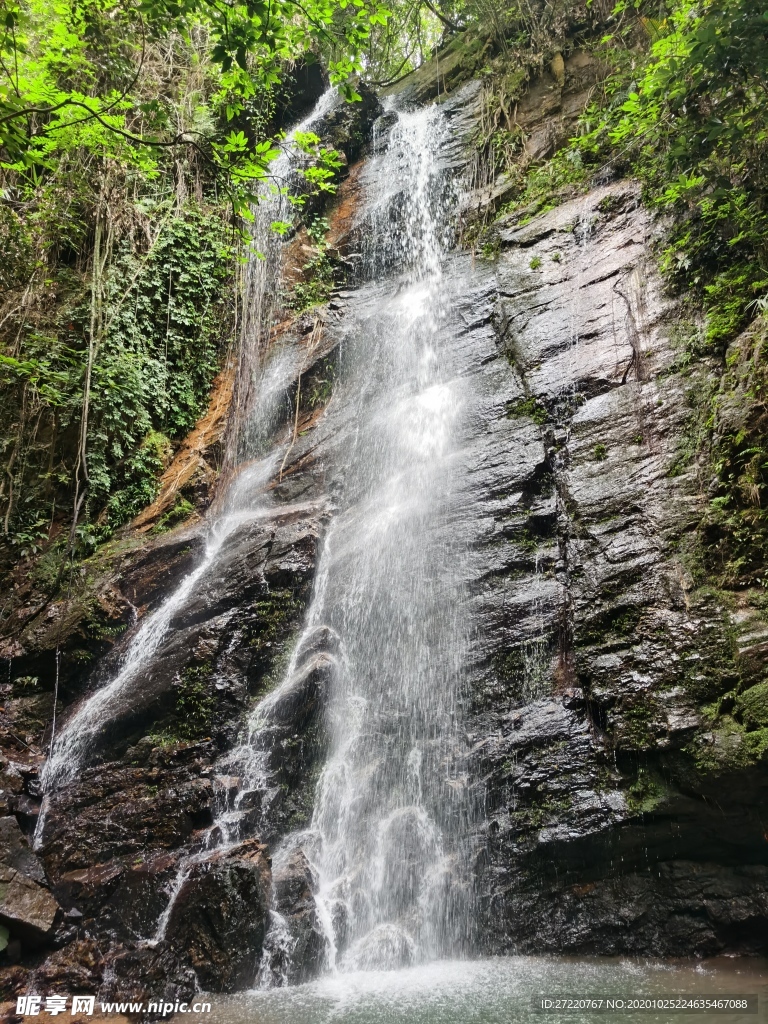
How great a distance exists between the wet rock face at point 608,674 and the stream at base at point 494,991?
0.22m

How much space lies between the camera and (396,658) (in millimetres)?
6348

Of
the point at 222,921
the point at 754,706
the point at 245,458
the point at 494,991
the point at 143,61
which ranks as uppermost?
the point at 143,61

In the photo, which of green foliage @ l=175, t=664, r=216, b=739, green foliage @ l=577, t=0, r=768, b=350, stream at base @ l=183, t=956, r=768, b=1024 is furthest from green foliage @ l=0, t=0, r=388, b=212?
stream at base @ l=183, t=956, r=768, b=1024

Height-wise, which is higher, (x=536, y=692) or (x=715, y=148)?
(x=715, y=148)

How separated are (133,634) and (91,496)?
268cm

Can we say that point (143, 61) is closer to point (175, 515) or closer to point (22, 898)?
point (175, 515)

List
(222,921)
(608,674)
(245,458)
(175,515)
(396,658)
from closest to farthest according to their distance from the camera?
(222,921)
(608,674)
(396,658)
(175,515)
(245,458)

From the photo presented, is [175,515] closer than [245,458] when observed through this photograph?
Yes

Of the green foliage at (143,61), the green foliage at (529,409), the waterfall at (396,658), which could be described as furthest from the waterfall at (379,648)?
the green foliage at (143,61)

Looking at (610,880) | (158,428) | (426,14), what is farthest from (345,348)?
(426,14)

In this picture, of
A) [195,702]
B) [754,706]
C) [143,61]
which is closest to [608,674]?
[754,706]

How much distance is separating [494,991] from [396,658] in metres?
2.89

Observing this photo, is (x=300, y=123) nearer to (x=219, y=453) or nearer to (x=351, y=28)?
(x=219, y=453)

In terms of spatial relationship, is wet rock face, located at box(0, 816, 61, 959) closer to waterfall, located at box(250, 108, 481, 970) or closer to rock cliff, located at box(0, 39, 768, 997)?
rock cliff, located at box(0, 39, 768, 997)
